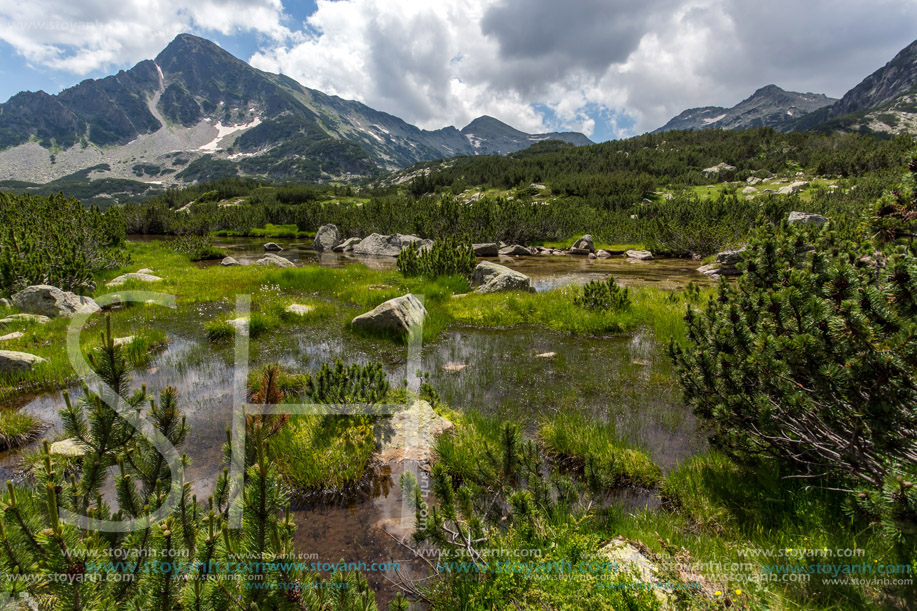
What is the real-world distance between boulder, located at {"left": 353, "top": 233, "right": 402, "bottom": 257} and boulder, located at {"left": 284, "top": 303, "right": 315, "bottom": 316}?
24.2 m

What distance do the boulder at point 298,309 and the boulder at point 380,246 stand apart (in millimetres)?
24185

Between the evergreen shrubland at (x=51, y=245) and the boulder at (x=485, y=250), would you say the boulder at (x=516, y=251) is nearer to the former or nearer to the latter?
the boulder at (x=485, y=250)

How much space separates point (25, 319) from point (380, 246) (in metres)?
28.8

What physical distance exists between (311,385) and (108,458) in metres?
4.22

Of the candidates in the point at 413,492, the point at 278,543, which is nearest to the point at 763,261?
the point at 413,492

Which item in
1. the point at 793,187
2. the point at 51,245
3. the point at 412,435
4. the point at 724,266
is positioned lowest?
the point at 412,435

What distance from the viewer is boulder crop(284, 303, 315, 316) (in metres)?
13.2

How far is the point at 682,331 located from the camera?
1062cm

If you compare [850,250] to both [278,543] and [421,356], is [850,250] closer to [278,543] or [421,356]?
[278,543]

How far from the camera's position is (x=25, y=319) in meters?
11.0

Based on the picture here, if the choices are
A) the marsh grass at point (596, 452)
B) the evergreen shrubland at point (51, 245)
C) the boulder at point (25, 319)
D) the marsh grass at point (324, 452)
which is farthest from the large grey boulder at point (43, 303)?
the marsh grass at point (596, 452)

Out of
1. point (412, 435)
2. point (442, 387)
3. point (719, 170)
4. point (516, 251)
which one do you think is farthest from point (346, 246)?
point (719, 170)

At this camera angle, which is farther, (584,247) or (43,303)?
(584,247)

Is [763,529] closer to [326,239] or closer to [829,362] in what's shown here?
[829,362]
